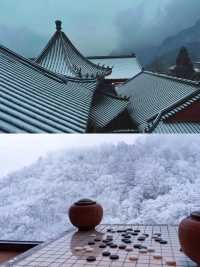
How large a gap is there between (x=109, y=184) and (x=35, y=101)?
70.3 inches

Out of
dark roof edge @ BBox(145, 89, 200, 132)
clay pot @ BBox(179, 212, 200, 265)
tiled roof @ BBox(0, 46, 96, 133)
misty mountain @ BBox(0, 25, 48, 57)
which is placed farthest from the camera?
dark roof edge @ BBox(145, 89, 200, 132)

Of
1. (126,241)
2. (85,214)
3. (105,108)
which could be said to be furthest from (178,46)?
(126,241)

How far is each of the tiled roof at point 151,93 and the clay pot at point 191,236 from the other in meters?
3.87

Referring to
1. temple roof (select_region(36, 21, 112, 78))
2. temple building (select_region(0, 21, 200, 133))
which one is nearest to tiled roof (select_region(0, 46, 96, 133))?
temple building (select_region(0, 21, 200, 133))

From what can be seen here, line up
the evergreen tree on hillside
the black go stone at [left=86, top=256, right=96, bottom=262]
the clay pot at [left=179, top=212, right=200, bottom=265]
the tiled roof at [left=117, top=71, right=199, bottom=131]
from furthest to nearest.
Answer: the tiled roof at [left=117, top=71, right=199, bottom=131] < the evergreen tree on hillside < the black go stone at [left=86, top=256, right=96, bottom=262] < the clay pot at [left=179, top=212, right=200, bottom=265]

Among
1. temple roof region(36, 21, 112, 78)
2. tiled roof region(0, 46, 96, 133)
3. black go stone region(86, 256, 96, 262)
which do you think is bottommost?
black go stone region(86, 256, 96, 262)

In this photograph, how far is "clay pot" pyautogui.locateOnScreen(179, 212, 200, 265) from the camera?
105cm

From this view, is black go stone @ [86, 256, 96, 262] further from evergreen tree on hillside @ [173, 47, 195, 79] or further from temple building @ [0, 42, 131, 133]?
evergreen tree on hillside @ [173, 47, 195, 79]

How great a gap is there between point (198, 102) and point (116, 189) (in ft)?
5.79

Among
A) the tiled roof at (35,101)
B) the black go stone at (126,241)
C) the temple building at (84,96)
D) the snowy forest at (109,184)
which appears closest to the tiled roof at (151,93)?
the temple building at (84,96)

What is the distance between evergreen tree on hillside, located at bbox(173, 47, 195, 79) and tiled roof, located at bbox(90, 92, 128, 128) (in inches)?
42.2

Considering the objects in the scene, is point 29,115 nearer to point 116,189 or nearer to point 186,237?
point 186,237

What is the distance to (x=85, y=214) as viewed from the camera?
5.73 ft

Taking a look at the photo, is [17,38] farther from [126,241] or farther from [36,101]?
[126,241]
